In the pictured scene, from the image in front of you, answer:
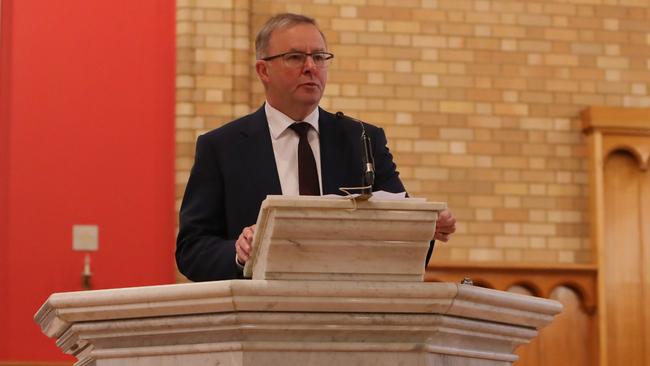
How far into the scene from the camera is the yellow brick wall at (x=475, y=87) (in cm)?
771

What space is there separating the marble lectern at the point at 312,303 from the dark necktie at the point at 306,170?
574 millimetres

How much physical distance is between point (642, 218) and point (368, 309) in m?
5.69

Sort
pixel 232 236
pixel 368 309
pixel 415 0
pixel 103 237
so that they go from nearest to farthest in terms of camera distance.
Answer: pixel 368 309 → pixel 232 236 → pixel 103 237 → pixel 415 0

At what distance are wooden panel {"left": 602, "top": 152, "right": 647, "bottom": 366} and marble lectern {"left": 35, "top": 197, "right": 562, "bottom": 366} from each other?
17.5 ft

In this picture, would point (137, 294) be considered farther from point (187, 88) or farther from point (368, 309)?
point (187, 88)

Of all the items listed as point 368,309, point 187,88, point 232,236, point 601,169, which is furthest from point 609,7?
point 368,309

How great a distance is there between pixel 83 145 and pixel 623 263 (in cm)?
344

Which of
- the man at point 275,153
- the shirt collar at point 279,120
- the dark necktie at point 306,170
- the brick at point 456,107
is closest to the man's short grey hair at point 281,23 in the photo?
the man at point 275,153

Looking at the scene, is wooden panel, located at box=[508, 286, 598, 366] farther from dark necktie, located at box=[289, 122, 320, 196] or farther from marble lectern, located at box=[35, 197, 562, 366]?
marble lectern, located at box=[35, 197, 562, 366]

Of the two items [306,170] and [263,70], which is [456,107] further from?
[306,170]

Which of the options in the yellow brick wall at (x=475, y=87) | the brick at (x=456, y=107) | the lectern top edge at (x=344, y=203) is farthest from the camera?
the brick at (x=456, y=107)

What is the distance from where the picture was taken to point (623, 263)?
311 inches

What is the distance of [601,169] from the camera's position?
311 inches

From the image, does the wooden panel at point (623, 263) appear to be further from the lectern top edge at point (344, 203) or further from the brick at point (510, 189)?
the lectern top edge at point (344, 203)
